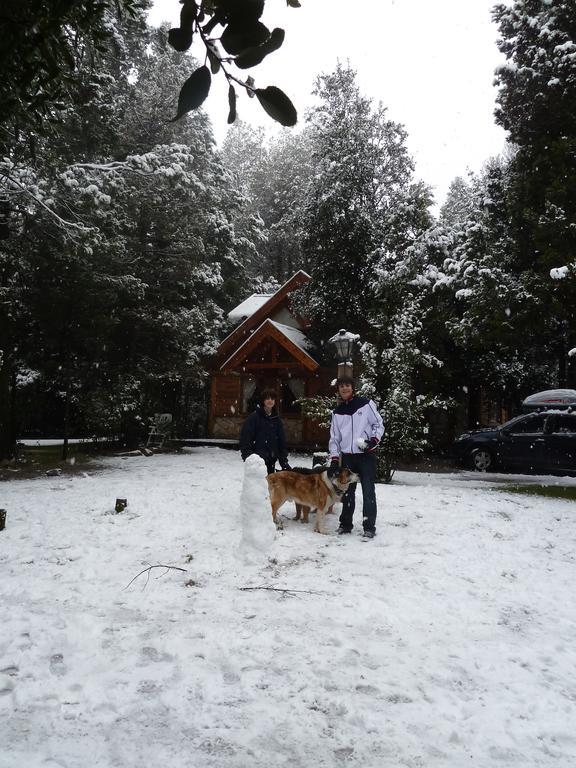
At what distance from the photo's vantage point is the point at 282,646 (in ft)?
12.2

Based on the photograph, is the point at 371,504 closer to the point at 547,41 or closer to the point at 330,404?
the point at 330,404

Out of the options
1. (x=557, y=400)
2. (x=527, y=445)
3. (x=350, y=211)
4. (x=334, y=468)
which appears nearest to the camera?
(x=334, y=468)

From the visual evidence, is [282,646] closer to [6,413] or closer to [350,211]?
[6,413]

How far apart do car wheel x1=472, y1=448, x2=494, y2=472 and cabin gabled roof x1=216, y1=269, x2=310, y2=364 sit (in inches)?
372

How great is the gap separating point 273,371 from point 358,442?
14078 mm

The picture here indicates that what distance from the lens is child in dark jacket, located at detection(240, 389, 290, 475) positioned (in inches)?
294

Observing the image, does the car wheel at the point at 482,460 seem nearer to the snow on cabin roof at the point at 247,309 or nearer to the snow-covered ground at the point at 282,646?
the snow-covered ground at the point at 282,646

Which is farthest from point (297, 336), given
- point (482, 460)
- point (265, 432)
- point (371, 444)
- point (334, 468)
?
point (334, 468)

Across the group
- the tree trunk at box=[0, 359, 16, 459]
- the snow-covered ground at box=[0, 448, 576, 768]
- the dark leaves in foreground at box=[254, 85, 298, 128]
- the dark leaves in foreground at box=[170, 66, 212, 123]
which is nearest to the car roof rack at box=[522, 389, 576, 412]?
the snow-covered ground at box=[0, 448, 576, 768]

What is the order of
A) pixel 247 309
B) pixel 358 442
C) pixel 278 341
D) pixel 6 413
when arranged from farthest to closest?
pixel 247 309 < pixel 278 341 < pixel 6 413 < pixel 358 442

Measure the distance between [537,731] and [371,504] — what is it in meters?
4.01

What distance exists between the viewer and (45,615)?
13.6ft

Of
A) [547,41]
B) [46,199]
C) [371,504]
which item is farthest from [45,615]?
[547,41]

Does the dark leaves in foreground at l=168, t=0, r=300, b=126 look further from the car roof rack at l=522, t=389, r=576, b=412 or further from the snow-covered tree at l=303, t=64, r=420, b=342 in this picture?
the snow-covered tree at l=303, t=64, r=420, b=342
